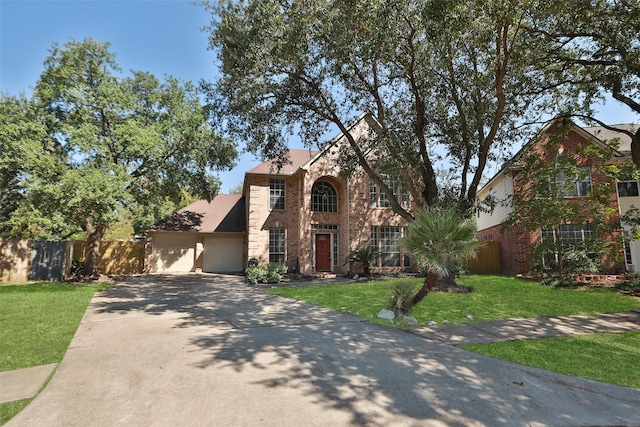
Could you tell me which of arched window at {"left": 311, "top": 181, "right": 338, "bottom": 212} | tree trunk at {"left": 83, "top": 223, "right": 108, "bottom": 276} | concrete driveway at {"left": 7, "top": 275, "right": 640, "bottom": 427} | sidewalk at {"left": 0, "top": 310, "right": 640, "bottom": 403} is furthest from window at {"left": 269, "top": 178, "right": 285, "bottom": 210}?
sidewalk at {"left": 0, "top": 310, "right": 640, "bottom": 403}

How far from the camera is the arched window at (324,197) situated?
2078 centimetres

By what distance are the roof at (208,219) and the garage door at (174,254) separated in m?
1.18

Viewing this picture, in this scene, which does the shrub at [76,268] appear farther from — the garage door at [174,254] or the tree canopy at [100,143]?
the garage door at [174,254]

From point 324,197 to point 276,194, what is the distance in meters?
2.91

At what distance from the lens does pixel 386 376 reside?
14.9 ft

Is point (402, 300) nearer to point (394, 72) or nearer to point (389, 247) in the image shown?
point (394, 72)

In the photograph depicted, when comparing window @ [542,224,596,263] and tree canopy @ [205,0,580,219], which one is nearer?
tree canopy @ [205,0,580,219]

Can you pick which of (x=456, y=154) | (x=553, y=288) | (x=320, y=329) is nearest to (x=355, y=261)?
(x=456, y=154)

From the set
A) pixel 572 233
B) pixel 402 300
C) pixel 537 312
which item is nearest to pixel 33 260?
pixel 402 300

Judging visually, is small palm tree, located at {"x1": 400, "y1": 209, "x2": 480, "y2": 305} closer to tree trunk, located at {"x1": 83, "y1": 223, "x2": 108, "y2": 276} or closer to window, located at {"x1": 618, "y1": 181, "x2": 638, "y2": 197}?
tree trunk, located at {"x1": 83, "y1": 223, "x2": 108, "y2": 276}

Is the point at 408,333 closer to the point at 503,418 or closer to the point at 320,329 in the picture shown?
the point at 320,329

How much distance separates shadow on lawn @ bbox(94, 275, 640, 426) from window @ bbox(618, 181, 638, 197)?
19.7m

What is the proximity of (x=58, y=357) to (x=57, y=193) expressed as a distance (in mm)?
10330

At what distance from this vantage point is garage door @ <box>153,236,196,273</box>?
2334 centimetres
